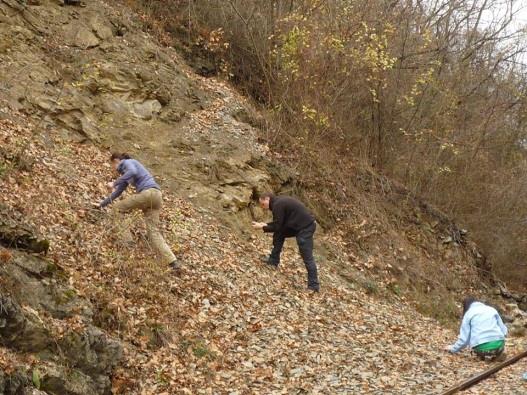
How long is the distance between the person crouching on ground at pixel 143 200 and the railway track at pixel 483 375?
4.82 metres

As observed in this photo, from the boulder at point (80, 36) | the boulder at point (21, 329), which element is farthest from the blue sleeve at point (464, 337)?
the boulder at point (80, 36)

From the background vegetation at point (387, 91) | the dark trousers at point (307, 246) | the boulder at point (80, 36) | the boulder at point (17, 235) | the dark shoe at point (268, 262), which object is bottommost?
the dark shoe at point (268, 262)

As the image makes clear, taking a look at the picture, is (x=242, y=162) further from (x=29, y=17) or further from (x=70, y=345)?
(x=70, y=345)

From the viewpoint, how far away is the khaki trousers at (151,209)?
10.3 meters

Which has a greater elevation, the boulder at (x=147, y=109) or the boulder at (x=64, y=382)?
the boulder at (x=147, y=109)

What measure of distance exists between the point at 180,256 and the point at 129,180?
1.76 m

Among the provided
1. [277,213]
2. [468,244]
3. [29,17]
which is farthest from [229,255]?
[468,244]

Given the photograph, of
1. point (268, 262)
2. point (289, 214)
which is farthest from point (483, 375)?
point (268, 262)

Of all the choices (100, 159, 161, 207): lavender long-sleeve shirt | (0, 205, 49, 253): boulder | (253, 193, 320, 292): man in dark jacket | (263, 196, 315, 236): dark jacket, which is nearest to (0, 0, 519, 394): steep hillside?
(0, 205, 49, 253): boulder

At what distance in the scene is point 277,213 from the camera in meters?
12.1

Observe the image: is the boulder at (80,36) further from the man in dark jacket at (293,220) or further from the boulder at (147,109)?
the man in dark jacket at (293,220)

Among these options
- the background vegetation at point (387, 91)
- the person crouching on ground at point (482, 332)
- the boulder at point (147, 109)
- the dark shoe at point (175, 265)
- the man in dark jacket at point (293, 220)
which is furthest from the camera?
the background vegetation at point (387, 91)

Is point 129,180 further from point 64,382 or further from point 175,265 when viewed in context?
point 64,382

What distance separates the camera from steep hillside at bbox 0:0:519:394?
783 cm
